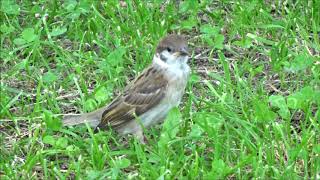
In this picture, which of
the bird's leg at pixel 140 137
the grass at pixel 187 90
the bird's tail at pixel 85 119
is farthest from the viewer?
the bird's tail at pixel 85 119

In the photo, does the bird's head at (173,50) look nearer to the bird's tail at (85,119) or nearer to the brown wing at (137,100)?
the brown wing at (137,100)

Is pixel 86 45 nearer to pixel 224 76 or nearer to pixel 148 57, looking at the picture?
pixel 148 57

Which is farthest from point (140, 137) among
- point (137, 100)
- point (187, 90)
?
point (187, 90)

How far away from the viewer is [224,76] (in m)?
6.70

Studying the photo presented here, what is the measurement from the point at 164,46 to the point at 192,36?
1.60m

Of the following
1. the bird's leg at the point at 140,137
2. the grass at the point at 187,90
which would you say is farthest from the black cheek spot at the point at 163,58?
the bird's leg at the point at 140,137

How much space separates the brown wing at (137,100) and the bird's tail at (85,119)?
0.31 ft

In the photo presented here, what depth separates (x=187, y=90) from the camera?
6.48 metres

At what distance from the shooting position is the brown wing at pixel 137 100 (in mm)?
5840

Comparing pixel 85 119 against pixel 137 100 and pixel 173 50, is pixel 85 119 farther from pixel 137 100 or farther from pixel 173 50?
pixel 173 50

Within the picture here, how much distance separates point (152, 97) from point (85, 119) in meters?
0.50

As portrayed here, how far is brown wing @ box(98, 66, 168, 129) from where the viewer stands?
19.2 feet

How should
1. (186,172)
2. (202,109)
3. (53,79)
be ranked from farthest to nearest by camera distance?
(53,79) → (202,109) → (186,172)

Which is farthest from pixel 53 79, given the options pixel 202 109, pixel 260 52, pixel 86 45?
pixel 260 52
